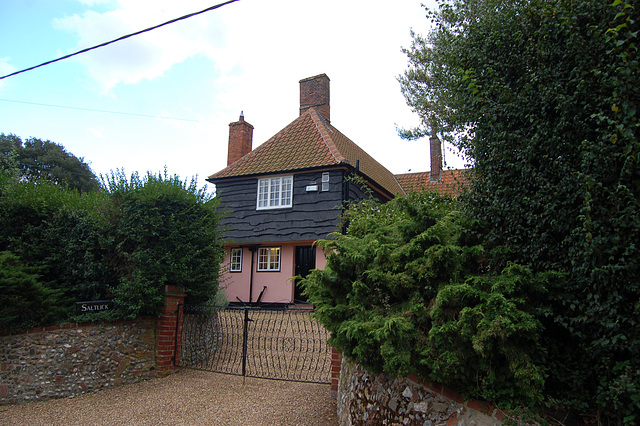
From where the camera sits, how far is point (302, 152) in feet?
46.5

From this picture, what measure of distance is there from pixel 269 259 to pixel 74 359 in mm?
9094

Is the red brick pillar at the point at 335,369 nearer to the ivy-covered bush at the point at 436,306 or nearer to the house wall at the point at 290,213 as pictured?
the ivy-covered bush at the point at 436,306

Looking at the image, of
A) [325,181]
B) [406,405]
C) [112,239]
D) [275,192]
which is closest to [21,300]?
[112,239]

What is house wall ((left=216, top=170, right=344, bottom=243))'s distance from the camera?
13.0 m

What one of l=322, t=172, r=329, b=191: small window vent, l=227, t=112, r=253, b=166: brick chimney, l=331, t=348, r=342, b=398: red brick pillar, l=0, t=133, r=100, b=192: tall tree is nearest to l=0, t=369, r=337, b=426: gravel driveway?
l=331, t=348, r=342, b=398: red brick pillar

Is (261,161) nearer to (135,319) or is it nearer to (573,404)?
(135,319)

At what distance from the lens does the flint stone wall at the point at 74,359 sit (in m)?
5.27

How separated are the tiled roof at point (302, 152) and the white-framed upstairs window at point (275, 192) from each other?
39cm

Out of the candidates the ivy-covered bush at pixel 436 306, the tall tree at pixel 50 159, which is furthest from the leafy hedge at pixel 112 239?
the tall tree at pixel 50 159

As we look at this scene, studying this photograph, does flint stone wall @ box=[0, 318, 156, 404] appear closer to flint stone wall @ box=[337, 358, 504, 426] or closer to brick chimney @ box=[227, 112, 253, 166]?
flint stone wall @ box=[337, 358, 504, 426]

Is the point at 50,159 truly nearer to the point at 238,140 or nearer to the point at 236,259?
the point at 238,140

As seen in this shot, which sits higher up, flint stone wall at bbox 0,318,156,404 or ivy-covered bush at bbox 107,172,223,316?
ivy-covered bush at bbox 107,172,223,316

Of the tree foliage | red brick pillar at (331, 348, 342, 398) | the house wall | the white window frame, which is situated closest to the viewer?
the tree foliage

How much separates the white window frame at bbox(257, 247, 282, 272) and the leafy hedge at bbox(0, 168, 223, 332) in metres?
7.50
